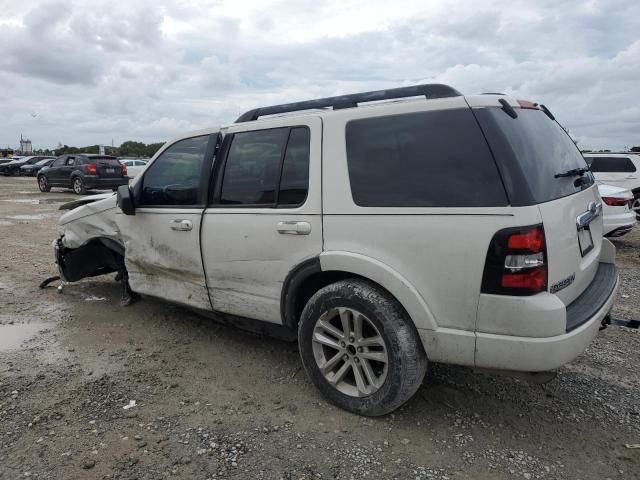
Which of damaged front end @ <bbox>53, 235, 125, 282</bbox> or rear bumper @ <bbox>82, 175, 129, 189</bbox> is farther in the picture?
rear bumper @ <bbox>82, 175, 129, 189</bbox>

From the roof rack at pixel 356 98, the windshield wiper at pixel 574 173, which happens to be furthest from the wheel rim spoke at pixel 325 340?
the windshield wiper at pixel 574 173

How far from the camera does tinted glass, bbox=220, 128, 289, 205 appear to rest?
326 cm

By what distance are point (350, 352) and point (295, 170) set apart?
122 centimetres

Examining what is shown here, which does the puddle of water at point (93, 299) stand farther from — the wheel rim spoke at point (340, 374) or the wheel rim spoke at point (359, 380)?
the wheel rim spoke at point (359, 380)

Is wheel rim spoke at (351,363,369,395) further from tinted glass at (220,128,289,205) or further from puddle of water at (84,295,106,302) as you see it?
puddle of water at (84,295,106,302)

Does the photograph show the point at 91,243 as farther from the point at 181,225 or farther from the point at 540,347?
the point at 540,347

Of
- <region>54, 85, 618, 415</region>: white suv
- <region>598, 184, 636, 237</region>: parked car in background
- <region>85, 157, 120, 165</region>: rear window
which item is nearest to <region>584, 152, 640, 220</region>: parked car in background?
<region>598, 184, 636, 237</region>: parked car in background

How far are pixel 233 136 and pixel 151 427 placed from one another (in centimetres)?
207

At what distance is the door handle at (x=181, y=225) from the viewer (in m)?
3.65

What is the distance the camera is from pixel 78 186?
58.5 ft

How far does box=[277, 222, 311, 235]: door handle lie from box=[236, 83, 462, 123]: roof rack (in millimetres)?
835

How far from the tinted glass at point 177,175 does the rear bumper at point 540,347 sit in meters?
2.33

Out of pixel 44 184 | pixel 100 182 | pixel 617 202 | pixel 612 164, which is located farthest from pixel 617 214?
pixel 44 184

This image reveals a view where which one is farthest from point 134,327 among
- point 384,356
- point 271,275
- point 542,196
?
Answer: point 542,196
